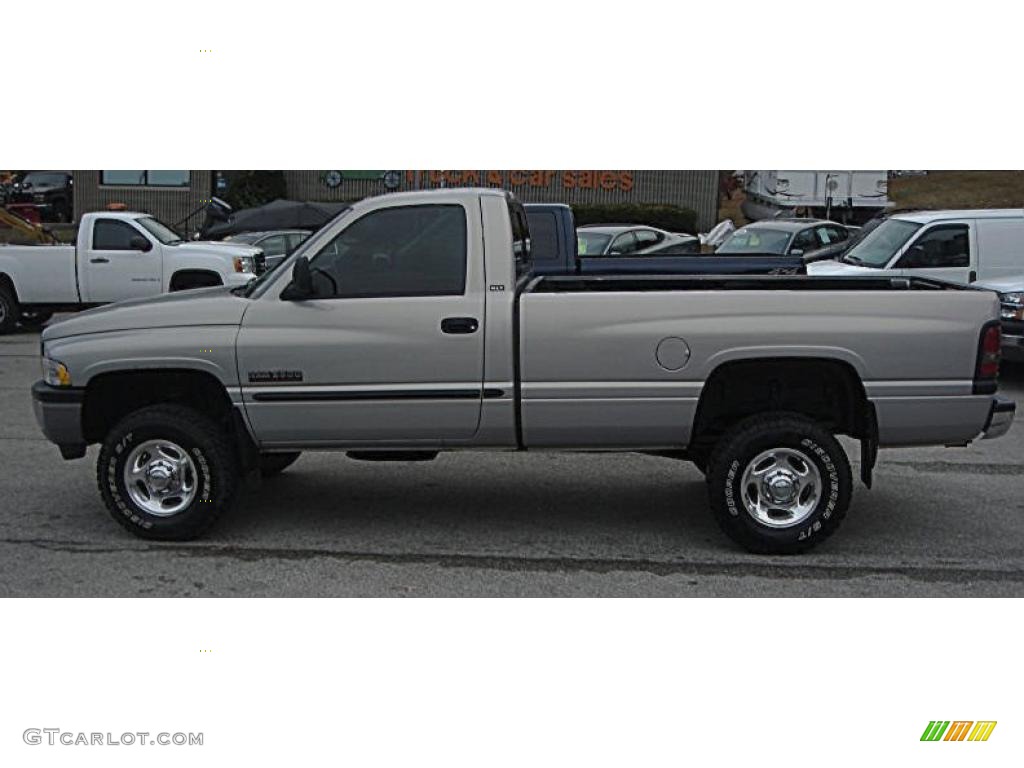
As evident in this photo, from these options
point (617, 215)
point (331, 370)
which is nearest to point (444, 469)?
point (331, 370)

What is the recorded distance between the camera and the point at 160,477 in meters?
6.29

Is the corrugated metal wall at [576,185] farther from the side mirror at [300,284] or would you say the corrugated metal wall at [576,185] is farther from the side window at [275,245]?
the side window at [275,245]

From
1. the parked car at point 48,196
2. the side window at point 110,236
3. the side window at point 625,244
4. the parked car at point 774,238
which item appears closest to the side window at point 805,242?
the parked car at point 774,238

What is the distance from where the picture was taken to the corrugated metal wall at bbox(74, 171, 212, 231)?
14.2 m

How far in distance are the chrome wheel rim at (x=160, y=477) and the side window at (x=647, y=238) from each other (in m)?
9.53

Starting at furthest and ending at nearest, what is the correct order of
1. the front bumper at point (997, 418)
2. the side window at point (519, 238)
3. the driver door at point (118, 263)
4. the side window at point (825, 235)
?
the side window at point (825, 235)
the driver door at point (118, 263)
the side window at point (519, 238)
the front bumper at point (997, 418)

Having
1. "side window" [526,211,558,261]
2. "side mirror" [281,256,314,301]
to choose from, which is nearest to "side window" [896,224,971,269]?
"side window" [526,211,558,261]

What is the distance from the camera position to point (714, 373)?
240 inches

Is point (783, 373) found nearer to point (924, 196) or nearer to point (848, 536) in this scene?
point (848, 536)

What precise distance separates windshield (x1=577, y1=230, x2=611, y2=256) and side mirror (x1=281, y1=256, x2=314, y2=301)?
8785 millimetres

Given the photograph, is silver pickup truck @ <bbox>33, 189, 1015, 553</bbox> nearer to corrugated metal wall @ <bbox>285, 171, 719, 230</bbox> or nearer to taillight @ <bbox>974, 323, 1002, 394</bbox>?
taillight @ <bbox>974, 323, 1002, 394</bbox>

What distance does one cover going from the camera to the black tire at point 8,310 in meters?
16.4

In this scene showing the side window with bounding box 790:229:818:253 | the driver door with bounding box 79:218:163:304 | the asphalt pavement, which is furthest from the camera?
the side window with bounding box 790:229:818:253

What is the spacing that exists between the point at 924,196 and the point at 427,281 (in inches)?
313
